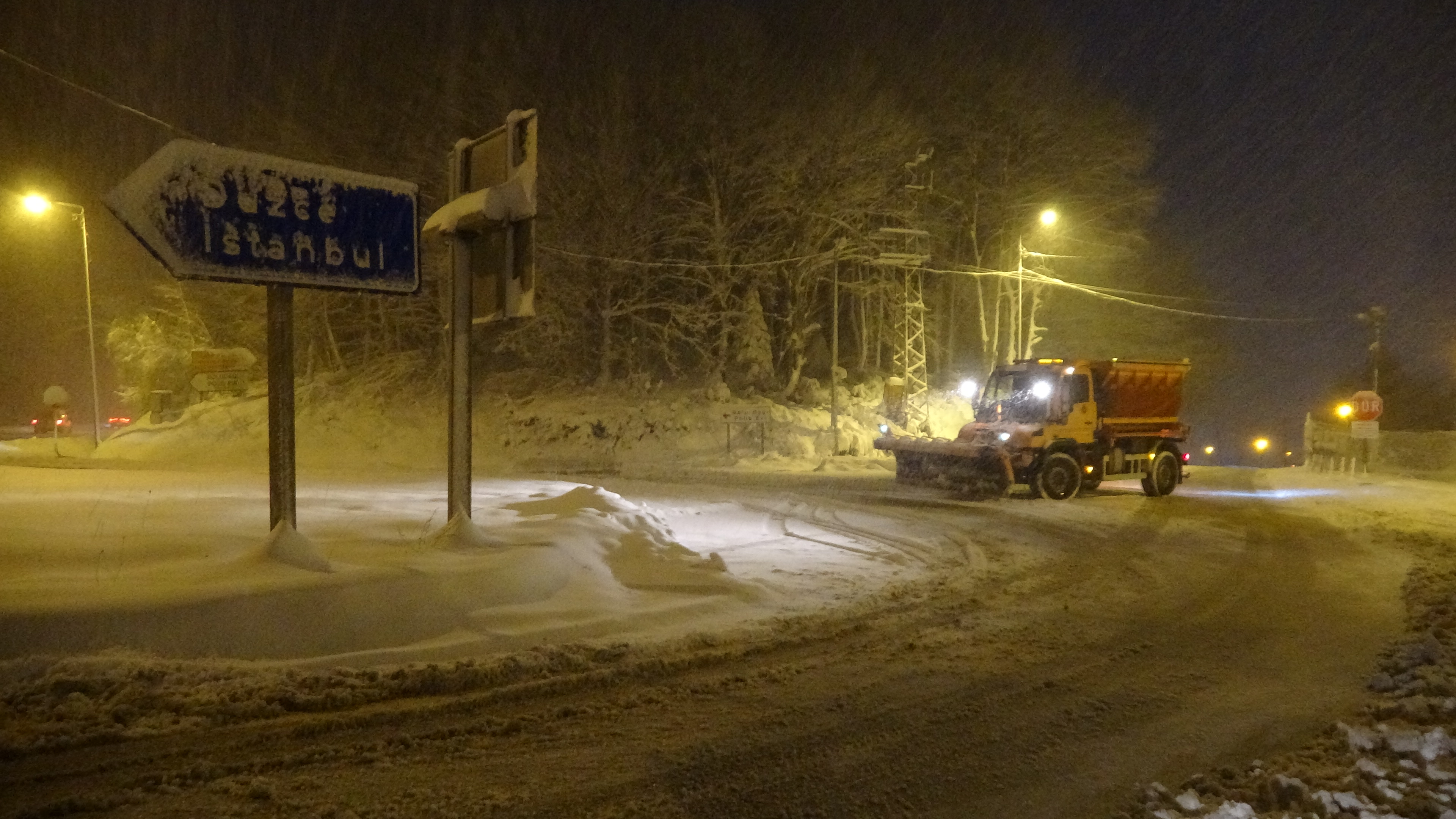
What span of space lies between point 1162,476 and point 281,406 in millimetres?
18751

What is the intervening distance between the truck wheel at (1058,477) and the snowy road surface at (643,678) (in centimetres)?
734

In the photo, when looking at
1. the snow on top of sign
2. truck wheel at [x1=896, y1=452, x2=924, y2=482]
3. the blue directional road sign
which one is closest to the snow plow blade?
truck wheel at [x1=896, y1=452, x2=924, y2=482]

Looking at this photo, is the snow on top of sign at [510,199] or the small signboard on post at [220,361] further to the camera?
the small signboard on post at [220,361]

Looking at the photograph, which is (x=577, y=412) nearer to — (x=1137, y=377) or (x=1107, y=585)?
(x=1137, y=377)

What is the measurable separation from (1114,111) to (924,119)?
735cm

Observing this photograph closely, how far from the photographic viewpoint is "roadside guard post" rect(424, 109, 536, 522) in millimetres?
9195

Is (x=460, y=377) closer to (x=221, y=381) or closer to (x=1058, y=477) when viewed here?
(x=1058, y=477)

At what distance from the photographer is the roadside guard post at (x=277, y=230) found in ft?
23.9

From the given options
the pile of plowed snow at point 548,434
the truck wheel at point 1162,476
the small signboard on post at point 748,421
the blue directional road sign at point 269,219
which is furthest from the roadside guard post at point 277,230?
the small signboard on post at point 748,421

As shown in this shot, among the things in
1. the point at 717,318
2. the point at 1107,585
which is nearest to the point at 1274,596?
the point at 1107,585

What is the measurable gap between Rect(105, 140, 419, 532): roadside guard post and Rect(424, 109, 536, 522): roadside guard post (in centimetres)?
75

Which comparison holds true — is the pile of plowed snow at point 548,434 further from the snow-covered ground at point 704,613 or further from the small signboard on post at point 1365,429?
the snow-covered ground at point 704,613

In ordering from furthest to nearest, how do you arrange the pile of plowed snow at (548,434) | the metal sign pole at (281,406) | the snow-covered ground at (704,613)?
the pile of plowed snow at (548,434) < the metal sign pole at (281,406) < the snow-covered ground at (704,613)

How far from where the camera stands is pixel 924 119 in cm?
3641
